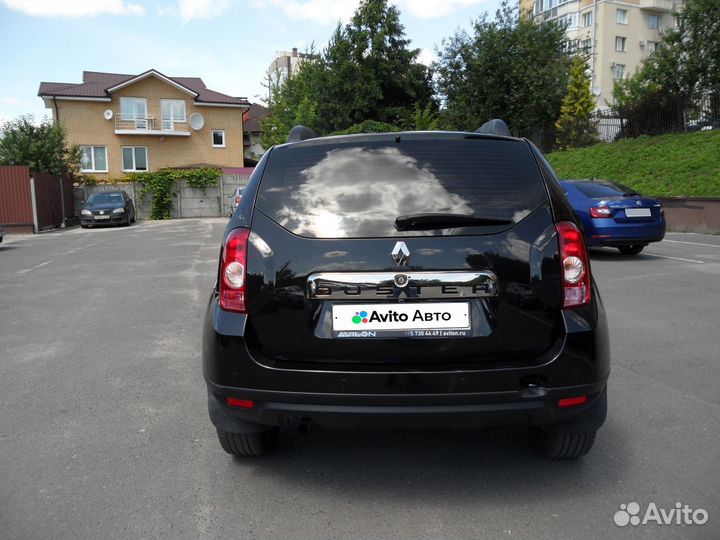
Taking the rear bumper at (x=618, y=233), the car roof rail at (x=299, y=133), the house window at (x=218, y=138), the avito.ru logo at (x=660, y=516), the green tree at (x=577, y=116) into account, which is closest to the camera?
the avito.ru logo at (x=660, y=516)

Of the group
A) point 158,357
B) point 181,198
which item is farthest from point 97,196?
point 158,357

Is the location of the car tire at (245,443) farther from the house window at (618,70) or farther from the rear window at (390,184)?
the house window at (618,70)

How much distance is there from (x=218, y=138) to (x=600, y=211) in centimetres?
3781

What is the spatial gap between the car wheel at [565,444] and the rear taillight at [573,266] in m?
0.70

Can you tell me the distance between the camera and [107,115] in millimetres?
41000

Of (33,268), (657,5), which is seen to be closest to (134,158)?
(33,268)

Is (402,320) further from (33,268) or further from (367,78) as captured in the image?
(367,78)

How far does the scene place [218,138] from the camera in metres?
44.9

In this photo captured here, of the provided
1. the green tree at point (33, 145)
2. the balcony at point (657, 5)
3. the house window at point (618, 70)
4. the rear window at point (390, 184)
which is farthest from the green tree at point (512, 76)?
the rear window at point (390, 184)

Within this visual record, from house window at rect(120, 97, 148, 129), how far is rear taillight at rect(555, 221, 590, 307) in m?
43.6

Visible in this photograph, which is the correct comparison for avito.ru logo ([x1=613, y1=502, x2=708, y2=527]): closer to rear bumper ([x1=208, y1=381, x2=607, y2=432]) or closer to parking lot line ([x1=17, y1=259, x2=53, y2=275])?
rear bumper ([x1=208, y1=381, x2=607, y2=432])

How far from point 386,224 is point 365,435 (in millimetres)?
1448

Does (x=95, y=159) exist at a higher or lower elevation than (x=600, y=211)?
higher

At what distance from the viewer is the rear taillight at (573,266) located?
8.90 feet
